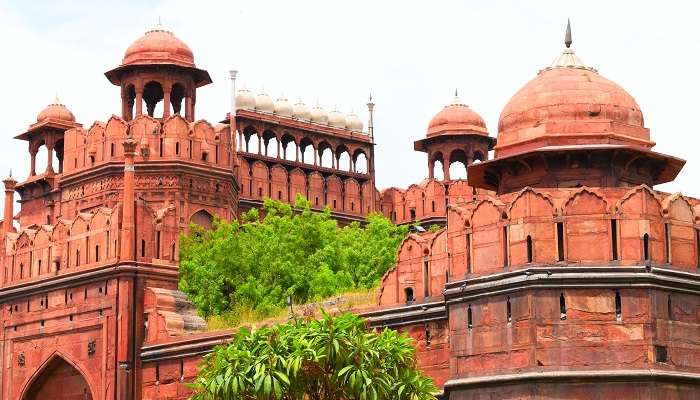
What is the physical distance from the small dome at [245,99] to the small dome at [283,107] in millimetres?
936

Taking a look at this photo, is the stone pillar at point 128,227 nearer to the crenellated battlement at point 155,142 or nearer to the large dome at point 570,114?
the crenellated battlement at point 155,142

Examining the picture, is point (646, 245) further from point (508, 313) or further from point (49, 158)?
point (49, 158)

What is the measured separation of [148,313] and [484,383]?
9808 mm

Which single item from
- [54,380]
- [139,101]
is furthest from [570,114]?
[139,101]

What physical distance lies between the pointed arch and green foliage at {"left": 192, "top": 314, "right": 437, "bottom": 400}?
8364mm

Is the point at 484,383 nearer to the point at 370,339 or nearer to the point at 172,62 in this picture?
the point at 370,339

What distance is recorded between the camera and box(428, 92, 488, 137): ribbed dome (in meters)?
51.0

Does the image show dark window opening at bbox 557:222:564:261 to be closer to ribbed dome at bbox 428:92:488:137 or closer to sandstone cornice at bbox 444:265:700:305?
sandstone cornice at bbox 444:265:700:305

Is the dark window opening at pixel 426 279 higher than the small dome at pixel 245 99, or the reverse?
the small dome at pixel 245 99

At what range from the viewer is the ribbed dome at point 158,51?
43.6 metres

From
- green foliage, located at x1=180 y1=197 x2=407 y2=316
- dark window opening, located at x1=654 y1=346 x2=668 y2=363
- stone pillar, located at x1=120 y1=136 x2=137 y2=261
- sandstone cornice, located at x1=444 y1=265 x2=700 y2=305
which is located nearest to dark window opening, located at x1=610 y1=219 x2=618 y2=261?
sandstone cornice, located at x1=444 y1=265 x2=700 y2=305

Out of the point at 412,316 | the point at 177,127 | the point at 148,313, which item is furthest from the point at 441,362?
the point at 177,127

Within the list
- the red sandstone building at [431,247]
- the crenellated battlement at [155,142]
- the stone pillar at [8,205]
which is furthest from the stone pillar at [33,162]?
the stone pillar at [8,205]

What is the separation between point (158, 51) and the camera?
1720 inches
